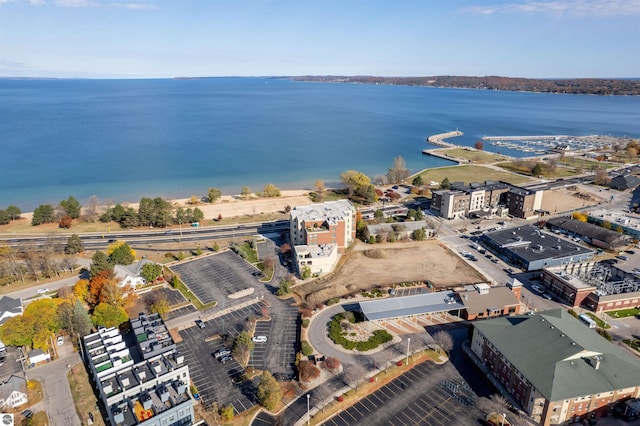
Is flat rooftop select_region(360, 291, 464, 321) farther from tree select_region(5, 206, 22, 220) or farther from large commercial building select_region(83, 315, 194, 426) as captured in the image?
tree select_region(5, 206, 22, 220)

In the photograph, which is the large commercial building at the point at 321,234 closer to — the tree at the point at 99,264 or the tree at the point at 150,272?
the tree at the point at 150,272

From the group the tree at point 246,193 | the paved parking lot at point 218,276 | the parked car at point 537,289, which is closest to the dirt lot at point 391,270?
the parked car at point 537,289

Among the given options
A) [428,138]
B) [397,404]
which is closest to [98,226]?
[397,404]

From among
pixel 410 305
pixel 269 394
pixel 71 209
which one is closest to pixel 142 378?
pixel 269 394

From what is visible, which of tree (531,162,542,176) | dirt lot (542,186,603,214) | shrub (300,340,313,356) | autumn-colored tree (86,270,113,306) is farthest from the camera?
tree (531,162,542,176)

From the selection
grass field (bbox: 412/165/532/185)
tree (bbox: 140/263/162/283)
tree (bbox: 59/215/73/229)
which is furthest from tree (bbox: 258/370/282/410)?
grass field (bbox: 412/165/532/185)

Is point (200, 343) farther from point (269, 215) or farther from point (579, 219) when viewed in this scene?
point (579, 219)
